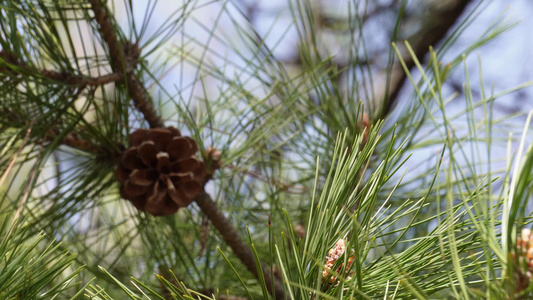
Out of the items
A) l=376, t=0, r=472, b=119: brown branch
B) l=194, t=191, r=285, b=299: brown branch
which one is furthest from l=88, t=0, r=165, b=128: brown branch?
l=376, t=0, r=472, b=119: brown branch

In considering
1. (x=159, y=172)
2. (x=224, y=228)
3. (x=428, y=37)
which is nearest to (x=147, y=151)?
(x=159, y=172)

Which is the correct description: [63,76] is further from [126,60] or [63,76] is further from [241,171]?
[241,171]

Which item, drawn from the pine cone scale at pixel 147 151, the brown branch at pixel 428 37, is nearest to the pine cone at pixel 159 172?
the pine cone scale at pixel 147 151

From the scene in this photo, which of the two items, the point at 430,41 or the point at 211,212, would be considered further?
the point at 430,41

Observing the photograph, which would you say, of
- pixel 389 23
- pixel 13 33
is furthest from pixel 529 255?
pixel 389 23

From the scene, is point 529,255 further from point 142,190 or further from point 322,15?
point 322,15
